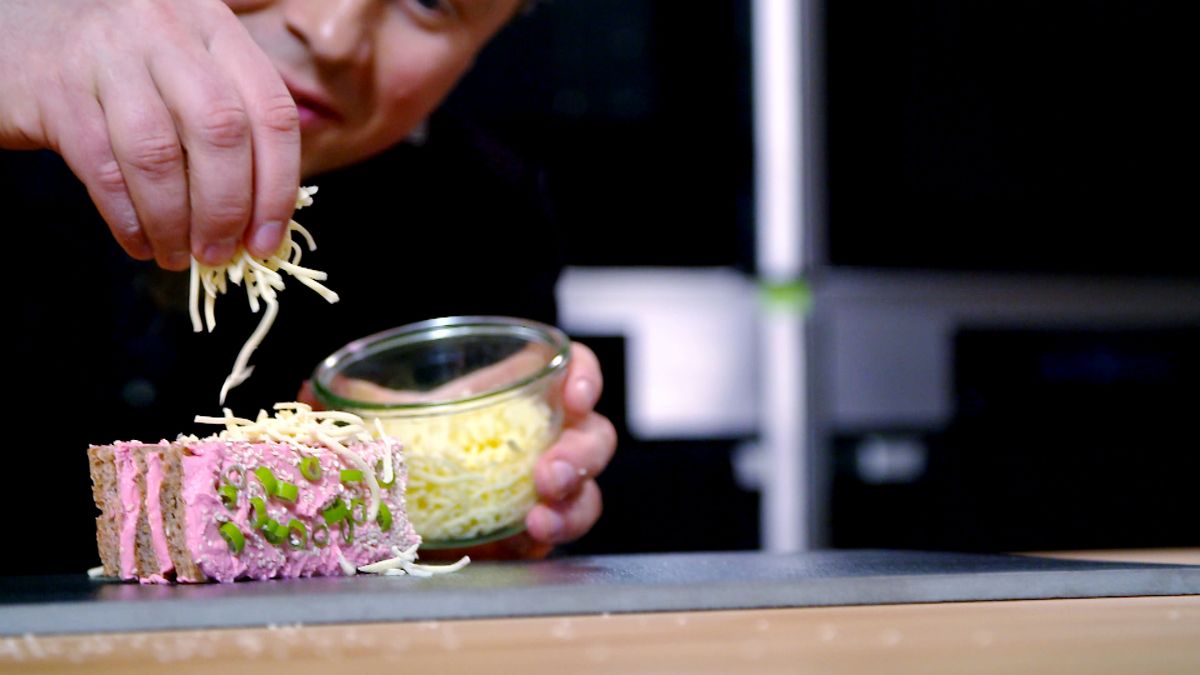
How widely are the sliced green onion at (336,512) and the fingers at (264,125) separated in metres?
0.22

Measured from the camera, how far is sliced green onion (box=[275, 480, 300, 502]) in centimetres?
98

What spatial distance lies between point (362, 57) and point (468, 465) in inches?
20.3

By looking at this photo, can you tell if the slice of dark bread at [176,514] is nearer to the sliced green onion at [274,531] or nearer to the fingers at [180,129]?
the sliced green onion at [274,531]

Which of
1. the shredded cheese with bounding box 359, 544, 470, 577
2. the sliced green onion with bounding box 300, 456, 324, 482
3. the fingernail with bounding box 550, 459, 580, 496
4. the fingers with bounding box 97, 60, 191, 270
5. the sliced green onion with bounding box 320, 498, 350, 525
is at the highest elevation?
the fingers with bounding box 97, 60, 191, 270

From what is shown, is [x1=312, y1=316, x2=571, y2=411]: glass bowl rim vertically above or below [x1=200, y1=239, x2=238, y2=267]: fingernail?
below

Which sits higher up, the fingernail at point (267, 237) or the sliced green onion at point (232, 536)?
the fingernail at point (267, 237)

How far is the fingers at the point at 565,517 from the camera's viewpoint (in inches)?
50.1

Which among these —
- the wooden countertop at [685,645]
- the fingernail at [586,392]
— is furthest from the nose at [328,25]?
the wooden countertop at [685,645]

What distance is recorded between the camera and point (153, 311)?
1.63 meters

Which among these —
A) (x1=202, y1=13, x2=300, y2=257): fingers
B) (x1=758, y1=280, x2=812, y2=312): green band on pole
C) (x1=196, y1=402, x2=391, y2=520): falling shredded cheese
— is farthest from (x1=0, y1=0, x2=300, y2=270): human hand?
(x1=758, y1=280, x2=812, y2=312): green band on pole

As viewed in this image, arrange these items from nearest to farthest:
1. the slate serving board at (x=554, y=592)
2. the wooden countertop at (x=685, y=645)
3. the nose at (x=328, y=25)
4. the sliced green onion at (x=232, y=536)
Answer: the wooden countertop at (x=685, y=645), the slate serving board at (x=554, y=592), the sliced green onion at (x=232, y=536), the nose at (x=328, y=25)

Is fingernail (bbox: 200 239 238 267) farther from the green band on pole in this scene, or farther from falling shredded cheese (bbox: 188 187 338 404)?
the green band on pole

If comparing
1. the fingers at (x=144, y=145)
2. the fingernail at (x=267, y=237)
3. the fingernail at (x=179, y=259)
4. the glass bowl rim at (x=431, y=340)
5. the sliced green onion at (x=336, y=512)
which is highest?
the fingers at (x=144, y=145)

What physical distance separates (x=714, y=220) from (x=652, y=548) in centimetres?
65
